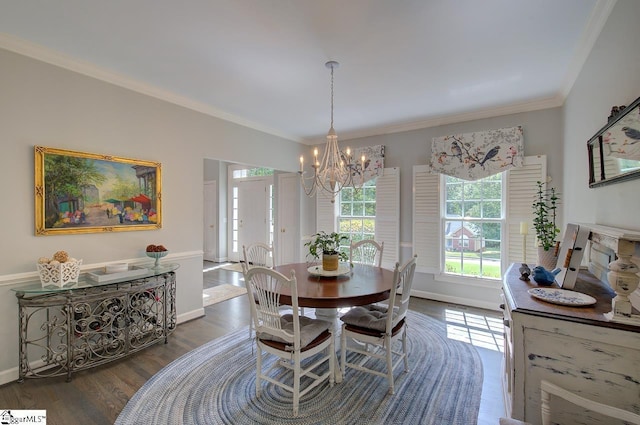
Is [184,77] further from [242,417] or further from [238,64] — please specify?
[242,417]

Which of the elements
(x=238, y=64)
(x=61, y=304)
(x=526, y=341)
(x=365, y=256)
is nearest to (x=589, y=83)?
(x=526, y=341)

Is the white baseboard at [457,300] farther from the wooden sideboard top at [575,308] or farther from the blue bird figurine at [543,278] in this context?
the blue bird figurine at [543,278]

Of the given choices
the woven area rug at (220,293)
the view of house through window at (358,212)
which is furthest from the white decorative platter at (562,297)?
the woven area rug at (220,293)

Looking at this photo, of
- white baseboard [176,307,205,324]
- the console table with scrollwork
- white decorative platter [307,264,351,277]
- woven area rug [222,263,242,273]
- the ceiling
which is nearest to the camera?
the ceiling

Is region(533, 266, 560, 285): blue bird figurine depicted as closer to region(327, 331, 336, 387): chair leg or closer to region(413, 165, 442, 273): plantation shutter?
region(327, 331, 336, 387): chair leg

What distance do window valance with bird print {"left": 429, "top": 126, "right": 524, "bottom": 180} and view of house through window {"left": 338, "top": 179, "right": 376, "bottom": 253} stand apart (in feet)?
3.73

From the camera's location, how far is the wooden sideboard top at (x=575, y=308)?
3.82ft

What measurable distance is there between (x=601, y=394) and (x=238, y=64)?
3162mm

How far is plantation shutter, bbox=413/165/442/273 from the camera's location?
4.16 meters

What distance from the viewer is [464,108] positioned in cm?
A: 370

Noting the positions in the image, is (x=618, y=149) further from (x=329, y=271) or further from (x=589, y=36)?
(x=329, y=271)

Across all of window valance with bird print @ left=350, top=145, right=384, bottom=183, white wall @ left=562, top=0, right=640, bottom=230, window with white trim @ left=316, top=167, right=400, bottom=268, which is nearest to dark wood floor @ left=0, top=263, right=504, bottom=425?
window with white trim @ left=316, top=167, right=400, bottom=268

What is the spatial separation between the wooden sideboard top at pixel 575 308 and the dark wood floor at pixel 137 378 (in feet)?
3.06

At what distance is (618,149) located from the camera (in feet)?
5.19
